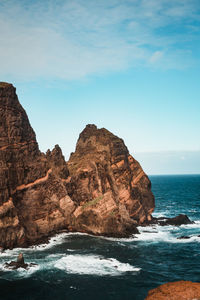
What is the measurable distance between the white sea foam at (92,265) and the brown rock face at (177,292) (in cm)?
1796

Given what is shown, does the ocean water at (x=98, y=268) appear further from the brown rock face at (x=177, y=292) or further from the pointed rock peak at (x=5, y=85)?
the pointed rock peak at (x=5, y=85)

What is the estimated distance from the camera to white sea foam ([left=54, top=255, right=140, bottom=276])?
34.5 metres

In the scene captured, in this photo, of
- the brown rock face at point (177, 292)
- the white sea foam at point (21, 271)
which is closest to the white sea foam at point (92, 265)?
the white sea foam at point (21, 271)

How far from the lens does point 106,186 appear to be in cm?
6738

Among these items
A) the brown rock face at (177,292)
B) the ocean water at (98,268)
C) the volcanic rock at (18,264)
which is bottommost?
the ocean water at (98,268)

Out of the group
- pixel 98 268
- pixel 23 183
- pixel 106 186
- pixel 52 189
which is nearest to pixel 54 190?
pixel 52 189

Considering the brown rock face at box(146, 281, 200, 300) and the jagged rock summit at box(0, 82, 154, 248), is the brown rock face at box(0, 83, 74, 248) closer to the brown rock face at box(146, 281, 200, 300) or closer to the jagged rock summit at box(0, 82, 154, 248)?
the jagged rock summit at box(0, 82, 154, 248)

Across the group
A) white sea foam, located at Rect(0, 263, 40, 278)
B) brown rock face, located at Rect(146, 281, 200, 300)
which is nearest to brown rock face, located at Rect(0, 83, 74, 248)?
white sea foam, located at Rect(0, 263, 40, 278)

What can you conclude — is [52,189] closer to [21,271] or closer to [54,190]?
[54,190]

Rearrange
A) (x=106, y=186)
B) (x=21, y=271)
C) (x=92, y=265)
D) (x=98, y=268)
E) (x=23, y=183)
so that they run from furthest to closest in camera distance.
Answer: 1. (x=106, y=186)
2. (x=23, y=183)
3. (x=92, y=265)
4. (x=98, y=268)
5. (x=21, y=271)

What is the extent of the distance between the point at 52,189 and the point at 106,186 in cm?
1747

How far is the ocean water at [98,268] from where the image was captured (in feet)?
95.8

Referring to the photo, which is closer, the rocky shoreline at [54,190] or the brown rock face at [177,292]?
the brown rock face at [177,292]

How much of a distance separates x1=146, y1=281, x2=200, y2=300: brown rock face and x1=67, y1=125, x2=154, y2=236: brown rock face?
37.2m
